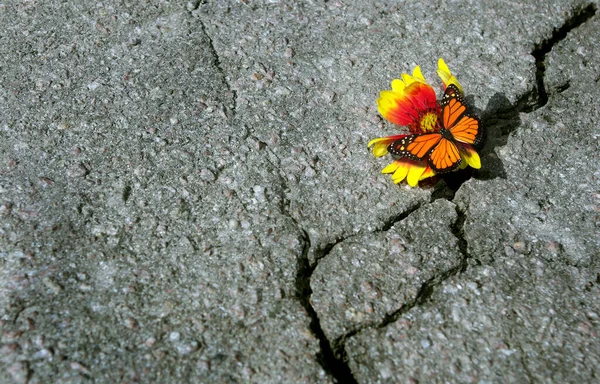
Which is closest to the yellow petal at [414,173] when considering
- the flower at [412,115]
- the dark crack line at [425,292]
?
the flower at [412,115]

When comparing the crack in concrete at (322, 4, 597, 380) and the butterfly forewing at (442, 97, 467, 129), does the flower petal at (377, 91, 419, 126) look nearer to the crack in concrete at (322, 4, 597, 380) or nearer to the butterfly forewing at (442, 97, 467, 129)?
the butterfly forewing at (442, 97, 467, 129)

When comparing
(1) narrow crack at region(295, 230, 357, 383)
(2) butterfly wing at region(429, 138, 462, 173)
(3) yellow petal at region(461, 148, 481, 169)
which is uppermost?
(2) butterfly wing at region(429, 138, 462, 173)

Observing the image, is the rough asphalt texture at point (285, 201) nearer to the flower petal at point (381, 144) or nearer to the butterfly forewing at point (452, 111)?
the flower petal at point (381, 144)

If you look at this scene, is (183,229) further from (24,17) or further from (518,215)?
(24,17)

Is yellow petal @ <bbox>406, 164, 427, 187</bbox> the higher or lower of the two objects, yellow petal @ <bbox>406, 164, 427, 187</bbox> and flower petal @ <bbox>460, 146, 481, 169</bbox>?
the lower

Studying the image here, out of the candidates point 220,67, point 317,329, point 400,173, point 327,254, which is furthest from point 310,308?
point 220,67

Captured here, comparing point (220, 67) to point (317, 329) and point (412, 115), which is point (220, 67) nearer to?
point (412, 115)

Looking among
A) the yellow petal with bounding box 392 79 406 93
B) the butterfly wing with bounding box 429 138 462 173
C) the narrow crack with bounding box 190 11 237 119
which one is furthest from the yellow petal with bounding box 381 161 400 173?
the narrow crack with bounding box 190 11 237 119

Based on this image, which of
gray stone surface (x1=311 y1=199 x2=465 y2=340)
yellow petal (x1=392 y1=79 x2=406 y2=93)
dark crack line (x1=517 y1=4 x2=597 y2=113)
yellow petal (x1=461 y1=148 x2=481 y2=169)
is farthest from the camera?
dark crack line (x1=517 y1=4 x2=597 y2=113)
